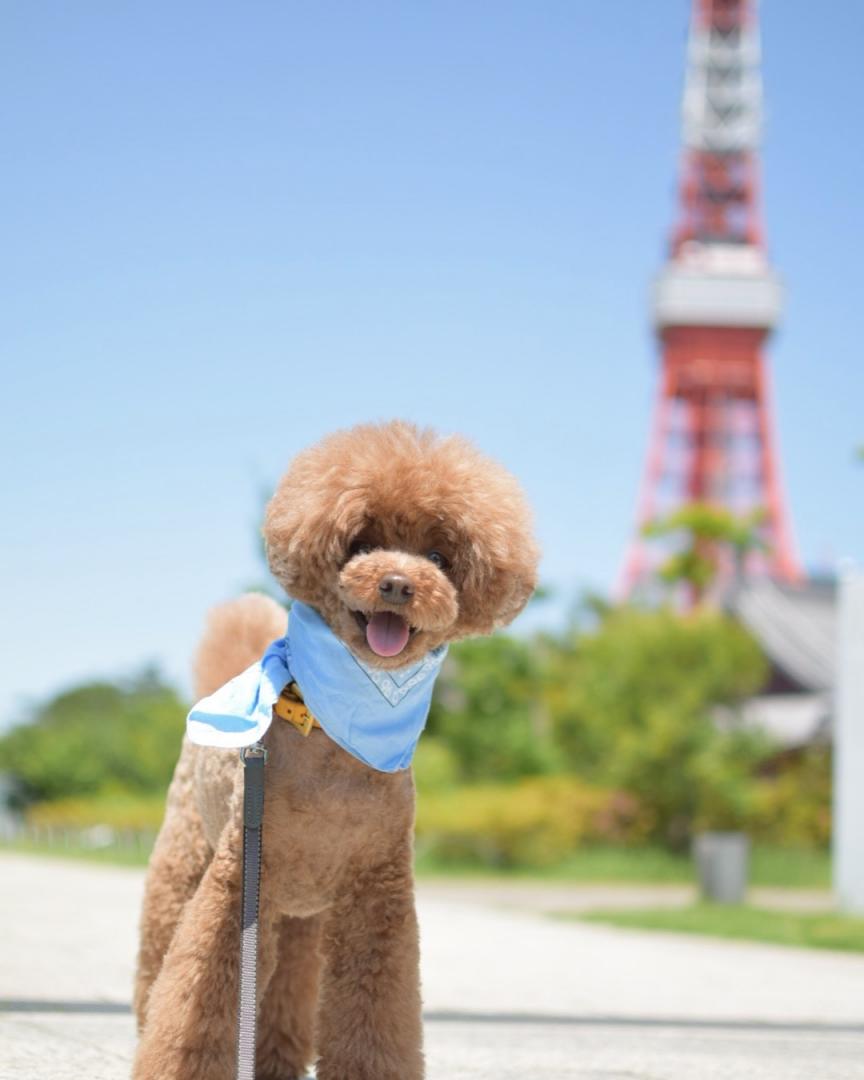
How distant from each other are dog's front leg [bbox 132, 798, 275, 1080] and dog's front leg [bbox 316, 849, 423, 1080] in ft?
0.69

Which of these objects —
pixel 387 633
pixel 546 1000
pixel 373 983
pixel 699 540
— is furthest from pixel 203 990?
pixel 699 540

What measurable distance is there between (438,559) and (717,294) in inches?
1593

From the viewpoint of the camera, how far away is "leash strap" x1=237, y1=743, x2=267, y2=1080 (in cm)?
263

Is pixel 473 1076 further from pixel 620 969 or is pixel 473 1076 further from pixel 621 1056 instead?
pixel 620 969

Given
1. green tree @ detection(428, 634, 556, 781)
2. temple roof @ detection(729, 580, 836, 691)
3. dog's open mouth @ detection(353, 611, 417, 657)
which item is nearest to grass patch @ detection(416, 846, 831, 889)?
green tree @ detection(428, 634, 556, 781)

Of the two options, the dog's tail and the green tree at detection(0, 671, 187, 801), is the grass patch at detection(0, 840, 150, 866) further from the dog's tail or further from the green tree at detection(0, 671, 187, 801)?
the dog's tail

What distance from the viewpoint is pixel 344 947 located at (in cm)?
291

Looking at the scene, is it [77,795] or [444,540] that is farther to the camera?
[77,795]

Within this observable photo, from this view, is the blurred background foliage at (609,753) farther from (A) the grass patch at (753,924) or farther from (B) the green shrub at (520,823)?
(A) the grass patch at (753,924)

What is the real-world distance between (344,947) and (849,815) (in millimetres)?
10180

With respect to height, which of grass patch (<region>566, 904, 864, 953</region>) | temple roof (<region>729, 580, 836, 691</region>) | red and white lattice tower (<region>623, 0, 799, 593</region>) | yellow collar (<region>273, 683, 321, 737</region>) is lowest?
grass patch (<region>566, 904, 864, 953</region>)

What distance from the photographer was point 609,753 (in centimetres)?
2073

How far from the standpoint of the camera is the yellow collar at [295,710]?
9.39ft

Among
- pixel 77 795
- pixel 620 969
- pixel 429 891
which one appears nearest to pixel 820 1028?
pixel 620 969
